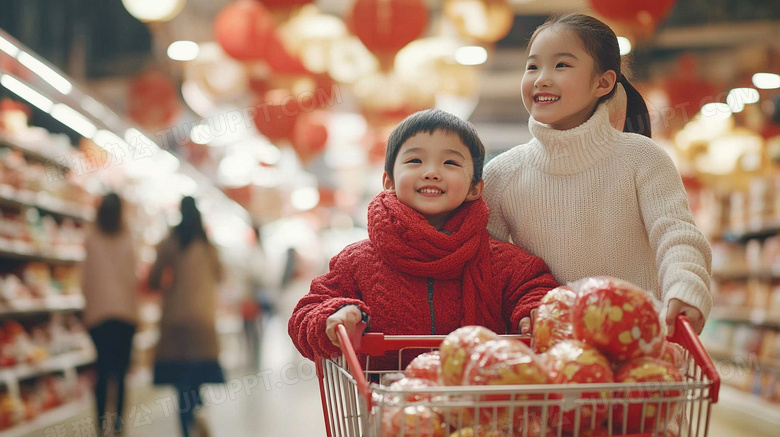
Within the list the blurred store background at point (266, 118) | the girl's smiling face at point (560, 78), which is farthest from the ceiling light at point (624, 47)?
the girl's smiling face at point (560, 78)

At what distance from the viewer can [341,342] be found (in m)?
1.22

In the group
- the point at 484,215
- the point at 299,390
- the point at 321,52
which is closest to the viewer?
the point at 484,215

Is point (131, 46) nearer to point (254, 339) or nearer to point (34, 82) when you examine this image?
point (34, 82)

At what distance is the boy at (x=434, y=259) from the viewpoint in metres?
1.56

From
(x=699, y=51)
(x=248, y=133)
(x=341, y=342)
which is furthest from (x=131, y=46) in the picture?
(x=341, y=342)

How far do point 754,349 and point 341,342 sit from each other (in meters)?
6.44

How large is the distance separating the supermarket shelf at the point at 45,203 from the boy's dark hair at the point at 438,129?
13.7 ft

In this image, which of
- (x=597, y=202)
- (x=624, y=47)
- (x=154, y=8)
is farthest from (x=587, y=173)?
(x=154, y=8)

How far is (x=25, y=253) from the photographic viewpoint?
17.2ft

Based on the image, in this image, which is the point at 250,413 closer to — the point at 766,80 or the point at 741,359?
the point at 741,359

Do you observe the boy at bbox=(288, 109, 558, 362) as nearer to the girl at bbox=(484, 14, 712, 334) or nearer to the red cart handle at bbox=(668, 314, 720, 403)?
the girl at bbox=(484, 14, 712, 334)

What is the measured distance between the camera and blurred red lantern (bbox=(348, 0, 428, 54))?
3.90 metres

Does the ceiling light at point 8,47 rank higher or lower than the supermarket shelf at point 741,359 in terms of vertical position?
higher

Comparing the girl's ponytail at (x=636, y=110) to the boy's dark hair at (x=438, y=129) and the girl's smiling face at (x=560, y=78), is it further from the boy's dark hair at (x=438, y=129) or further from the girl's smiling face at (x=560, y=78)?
the boy's dark hair at (x=438, y=129)
